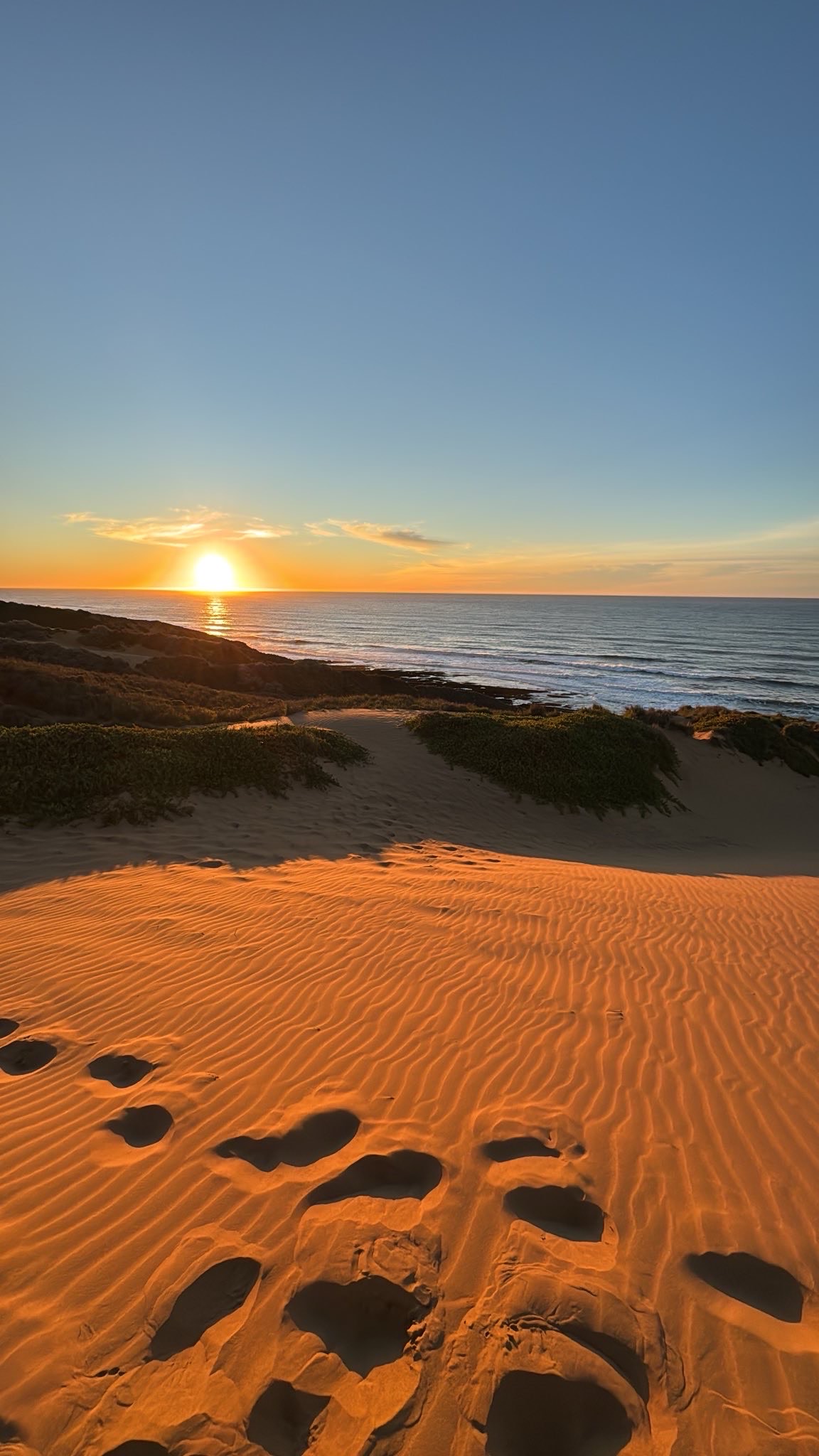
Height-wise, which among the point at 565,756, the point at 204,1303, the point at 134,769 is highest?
the point at 134,769

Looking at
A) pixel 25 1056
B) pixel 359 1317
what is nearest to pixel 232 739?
pixel 25 1056

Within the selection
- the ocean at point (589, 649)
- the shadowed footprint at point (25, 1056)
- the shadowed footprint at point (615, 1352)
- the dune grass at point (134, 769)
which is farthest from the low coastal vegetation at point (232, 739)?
the ocean at point (589, 649)

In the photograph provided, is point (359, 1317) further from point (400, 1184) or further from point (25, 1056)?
point (25, 1056)

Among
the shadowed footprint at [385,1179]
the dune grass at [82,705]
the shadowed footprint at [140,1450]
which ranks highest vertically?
the dune grass at [82,705]

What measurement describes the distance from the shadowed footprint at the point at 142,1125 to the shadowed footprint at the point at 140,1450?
151 cm

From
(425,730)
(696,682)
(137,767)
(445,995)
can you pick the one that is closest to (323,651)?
(696,682)

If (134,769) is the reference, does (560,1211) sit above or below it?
below

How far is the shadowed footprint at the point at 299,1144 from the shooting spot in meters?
3.44

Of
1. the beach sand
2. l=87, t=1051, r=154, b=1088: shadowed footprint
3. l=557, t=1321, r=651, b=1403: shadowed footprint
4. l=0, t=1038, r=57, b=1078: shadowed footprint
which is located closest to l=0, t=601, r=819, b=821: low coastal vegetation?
the beach sand

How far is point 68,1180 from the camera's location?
10.7 feet

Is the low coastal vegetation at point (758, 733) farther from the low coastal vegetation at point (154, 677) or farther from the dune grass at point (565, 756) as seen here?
the low coastal vegetation at point (154, 677)

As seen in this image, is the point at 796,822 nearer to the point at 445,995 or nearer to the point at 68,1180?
the point at 445,995

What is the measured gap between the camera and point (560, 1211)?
3209 mm

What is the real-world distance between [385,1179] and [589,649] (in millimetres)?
67560
